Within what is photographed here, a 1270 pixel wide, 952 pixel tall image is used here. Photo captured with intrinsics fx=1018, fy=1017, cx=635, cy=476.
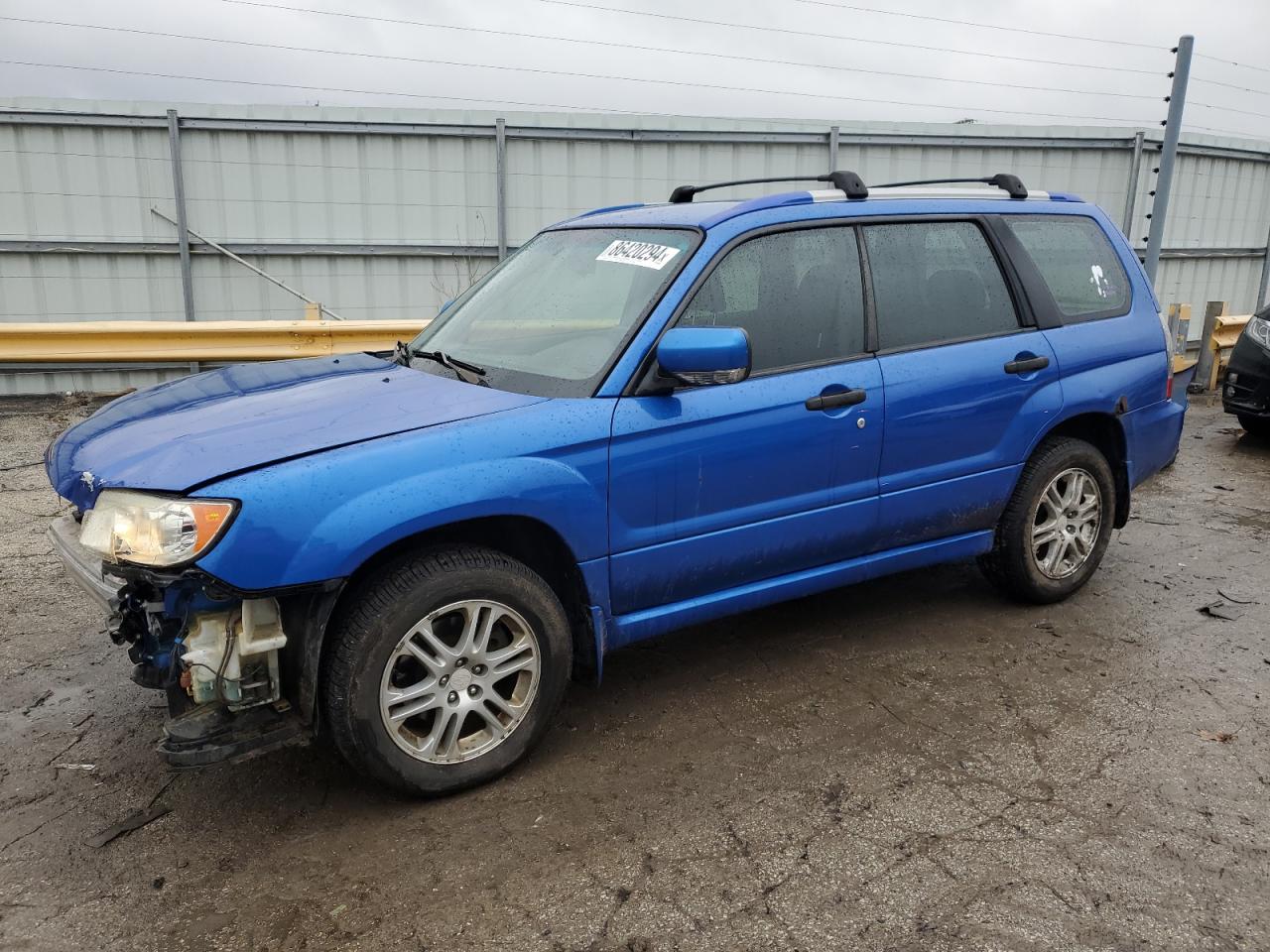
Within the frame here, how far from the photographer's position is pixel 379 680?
2.95 m

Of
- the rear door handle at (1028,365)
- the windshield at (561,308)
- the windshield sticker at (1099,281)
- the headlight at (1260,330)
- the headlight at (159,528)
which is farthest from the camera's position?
the headlight at (1260,330)

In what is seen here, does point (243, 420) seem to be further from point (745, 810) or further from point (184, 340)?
point (184, 340)

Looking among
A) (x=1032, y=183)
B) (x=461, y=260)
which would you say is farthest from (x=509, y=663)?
(x=1032, y=183)

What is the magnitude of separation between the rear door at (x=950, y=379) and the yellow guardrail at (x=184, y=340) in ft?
17.5

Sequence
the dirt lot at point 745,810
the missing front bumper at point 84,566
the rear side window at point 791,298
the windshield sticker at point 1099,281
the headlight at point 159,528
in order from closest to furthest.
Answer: the dirt lot at point 745,810 → the headlight at point 159,528 → the missing front bumper at point 84,566 → the rear side window at point 791,298 → the windshield sticker at point 1099,281

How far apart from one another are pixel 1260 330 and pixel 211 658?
8418 mm

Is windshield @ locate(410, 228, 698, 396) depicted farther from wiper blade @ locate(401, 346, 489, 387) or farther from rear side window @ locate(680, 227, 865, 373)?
rear side window @ locate(680, 227, 865, 373)

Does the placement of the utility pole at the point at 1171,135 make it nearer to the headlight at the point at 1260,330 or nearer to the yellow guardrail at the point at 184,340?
the headlight at the point at 1260,330

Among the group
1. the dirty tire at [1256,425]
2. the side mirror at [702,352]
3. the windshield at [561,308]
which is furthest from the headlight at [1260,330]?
the side mirror at [702,352]

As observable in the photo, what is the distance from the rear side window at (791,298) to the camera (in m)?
3.62

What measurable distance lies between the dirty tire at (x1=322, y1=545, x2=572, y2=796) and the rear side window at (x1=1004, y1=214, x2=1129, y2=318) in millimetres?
2764

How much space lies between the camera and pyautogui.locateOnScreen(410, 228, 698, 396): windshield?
3492mm

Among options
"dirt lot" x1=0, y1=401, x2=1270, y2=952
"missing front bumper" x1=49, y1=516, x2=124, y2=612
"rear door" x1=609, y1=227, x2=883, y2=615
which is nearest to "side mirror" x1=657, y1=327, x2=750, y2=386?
"rear door" x1=609, y1=227, x2=883, y2=615

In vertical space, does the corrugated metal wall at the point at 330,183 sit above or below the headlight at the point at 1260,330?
above
